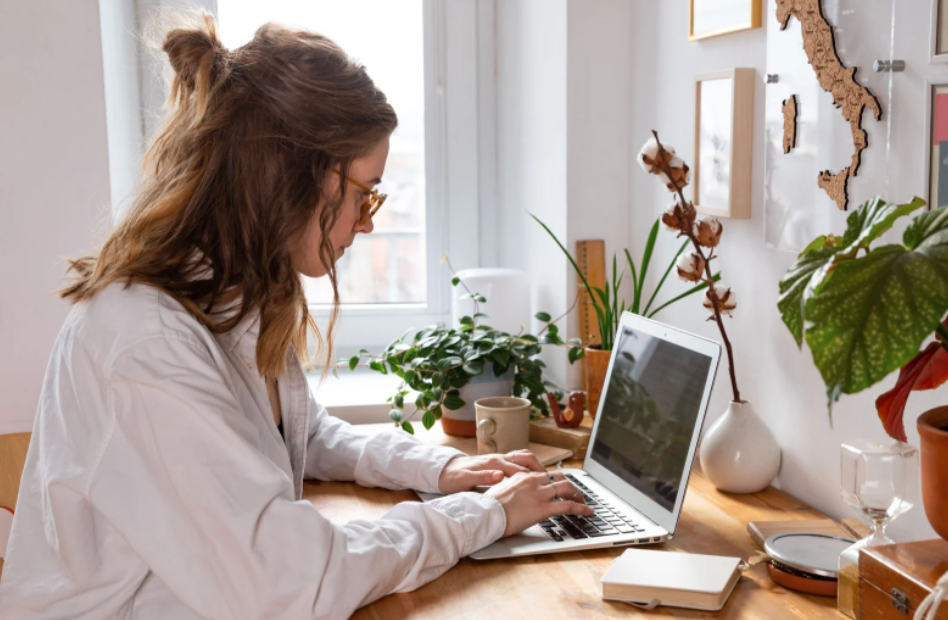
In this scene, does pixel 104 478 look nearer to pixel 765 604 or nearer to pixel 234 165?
pixel 234 165

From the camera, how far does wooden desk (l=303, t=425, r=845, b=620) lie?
103cm

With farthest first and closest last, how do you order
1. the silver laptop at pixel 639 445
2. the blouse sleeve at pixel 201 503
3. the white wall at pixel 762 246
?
1. the silver laptop at pixel 639 445
2. the white wall at pixel 762 246
3. the blouse sleeve at pixel 201 503

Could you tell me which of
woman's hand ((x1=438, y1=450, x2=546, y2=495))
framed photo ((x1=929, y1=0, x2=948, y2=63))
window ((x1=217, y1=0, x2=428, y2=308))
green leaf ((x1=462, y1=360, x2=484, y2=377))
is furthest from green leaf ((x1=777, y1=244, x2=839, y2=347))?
window ((x1=217, y1=0, x2=428, y2=308))

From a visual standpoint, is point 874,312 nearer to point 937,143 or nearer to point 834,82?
point 937,143

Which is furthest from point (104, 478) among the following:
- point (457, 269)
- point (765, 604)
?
point (457, 269)

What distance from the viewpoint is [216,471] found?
986 mm

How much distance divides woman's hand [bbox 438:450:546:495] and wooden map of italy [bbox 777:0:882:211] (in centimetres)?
58

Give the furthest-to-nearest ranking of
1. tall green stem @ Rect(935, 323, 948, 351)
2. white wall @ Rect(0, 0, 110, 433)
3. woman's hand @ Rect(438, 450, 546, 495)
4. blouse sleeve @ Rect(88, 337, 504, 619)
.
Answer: white wall @ Rect(0, 0, 110, 433)
woman's hand @ Rect(438, 450, 546, 495)
blouse sleeve @ Rect(88, 337, 504, 619)
tall green stem @ Rect(935, 323, 948, 351)

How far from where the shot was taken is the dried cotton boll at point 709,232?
4.59ft

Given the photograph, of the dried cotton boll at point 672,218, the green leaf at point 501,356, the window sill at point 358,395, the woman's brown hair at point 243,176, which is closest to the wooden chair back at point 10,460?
the window sill at point 358,395

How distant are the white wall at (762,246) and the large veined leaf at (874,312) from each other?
43 centimetres

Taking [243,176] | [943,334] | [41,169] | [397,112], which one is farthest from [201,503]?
[397,112]

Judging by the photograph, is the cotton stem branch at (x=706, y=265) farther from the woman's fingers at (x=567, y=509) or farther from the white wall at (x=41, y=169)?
the white wall at (x=41, y=169)

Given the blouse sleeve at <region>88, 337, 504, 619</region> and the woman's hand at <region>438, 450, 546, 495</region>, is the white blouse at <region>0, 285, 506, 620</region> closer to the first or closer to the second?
the blouse sleeve at <region>88, 337, 504, 619</region>
